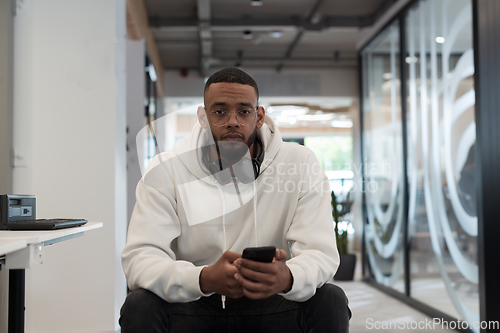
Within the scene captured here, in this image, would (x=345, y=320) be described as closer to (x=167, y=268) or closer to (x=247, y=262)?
(x=247, y=262)

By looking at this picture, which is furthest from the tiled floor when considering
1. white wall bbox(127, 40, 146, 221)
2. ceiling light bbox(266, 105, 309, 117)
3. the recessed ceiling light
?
ceiling light bbox(266, 105, 309, 117)

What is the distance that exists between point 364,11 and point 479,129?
7.95 feet

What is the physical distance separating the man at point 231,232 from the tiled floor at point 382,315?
166 centimetres

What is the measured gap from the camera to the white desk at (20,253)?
1155mm

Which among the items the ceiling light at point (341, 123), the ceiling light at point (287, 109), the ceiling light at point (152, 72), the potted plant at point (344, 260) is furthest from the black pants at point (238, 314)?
the ceiling light at point (341, 123)

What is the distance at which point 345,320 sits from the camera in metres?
1.17

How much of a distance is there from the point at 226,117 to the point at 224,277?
22.3 inches

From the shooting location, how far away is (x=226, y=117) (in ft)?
4.85

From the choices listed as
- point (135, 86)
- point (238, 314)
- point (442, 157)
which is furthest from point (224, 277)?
point (135, 86)

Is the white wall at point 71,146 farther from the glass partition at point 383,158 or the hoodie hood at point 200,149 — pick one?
the glass partition at point 383,158

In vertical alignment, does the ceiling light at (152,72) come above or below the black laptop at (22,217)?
above

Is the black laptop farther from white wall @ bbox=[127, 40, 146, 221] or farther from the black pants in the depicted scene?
white wall @ bbox=[127, 40, 146, 221]

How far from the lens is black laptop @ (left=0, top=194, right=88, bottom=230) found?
4.95ft

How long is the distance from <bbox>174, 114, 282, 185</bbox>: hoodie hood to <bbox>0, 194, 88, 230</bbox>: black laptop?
19.1 inches
